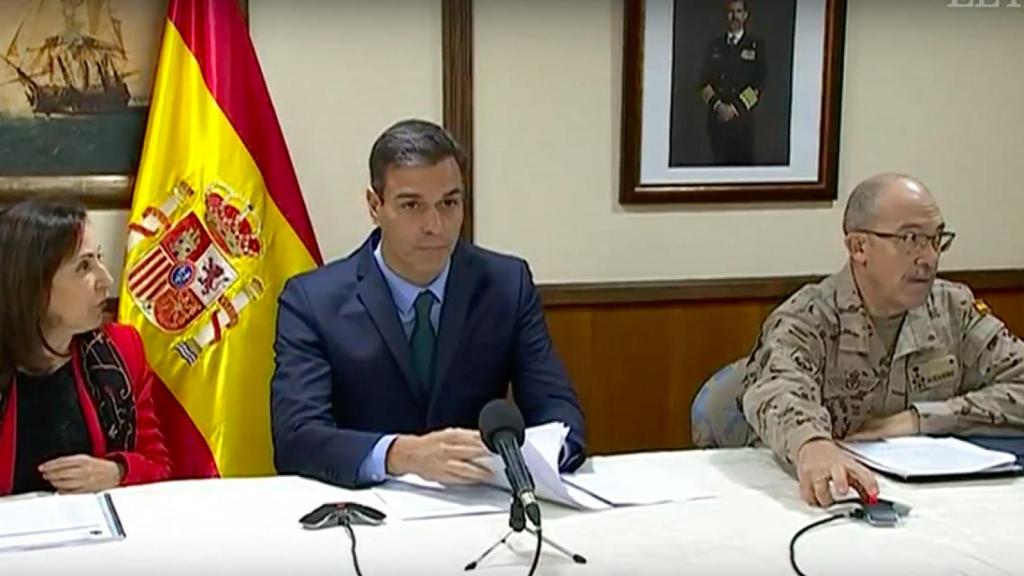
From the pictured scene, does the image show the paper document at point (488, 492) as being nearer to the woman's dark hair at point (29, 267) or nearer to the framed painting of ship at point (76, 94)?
the woman's dark hair at point (29, 267)

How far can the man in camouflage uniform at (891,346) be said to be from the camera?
2.28 meters

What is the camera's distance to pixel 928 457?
2148 mm

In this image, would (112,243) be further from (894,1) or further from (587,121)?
(894,1)

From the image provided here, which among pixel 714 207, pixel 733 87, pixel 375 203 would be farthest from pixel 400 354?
pixel 733 87

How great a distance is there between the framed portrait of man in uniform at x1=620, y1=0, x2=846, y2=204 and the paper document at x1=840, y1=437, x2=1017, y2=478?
45.0 inches

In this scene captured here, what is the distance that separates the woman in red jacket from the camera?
2.08m

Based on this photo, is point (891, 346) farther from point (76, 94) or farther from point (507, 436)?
point (76, 94)

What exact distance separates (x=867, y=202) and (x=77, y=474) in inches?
57.8

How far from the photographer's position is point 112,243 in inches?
115

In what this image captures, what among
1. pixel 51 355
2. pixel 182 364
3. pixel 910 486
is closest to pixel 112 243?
pixel 182 364

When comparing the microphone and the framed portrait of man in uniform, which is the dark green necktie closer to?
the microphone

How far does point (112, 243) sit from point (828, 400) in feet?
5.46

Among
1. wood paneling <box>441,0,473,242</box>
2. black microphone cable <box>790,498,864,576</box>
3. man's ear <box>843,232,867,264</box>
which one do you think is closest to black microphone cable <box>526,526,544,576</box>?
black microphone cable <box>790,498,864,576</box>

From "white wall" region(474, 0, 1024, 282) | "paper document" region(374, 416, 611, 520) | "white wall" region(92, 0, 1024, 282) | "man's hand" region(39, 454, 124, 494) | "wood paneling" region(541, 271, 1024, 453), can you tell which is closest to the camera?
"paper document" region(374, 416, 611, 520)
